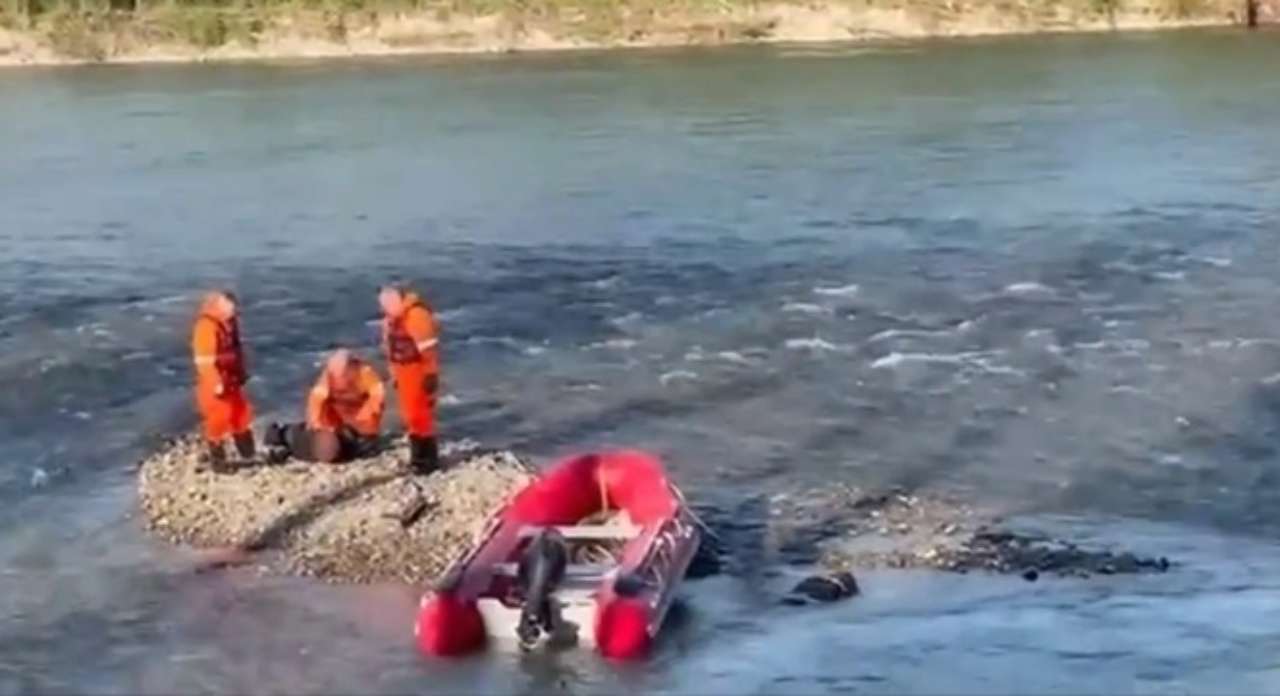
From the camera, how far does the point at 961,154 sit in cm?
4400

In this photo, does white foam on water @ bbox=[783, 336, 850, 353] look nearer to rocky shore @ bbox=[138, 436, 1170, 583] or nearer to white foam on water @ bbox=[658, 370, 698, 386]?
white foam on water @ bbox=[658, 370, 698, 386]

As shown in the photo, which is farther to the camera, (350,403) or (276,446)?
(350,403)

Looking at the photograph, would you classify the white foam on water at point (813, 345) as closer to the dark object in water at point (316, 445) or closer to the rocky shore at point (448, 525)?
the rocky shore at point (448, 525)

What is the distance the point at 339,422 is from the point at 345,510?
1.51 m

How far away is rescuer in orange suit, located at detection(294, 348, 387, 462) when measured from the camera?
20422 millimetres

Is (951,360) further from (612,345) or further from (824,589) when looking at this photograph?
(824,589)

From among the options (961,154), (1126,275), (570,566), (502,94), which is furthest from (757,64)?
(570,566)

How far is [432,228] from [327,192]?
5270mm

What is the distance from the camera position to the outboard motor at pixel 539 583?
16672 millimetres

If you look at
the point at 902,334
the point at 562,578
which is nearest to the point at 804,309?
the point at 902,334

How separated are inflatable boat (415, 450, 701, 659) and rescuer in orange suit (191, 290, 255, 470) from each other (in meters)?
3.06

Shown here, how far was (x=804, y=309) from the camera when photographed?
99.5 feet

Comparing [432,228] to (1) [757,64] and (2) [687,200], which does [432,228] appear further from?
(1) [757,64]

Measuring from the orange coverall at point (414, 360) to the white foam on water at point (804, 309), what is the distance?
35.7 feet
